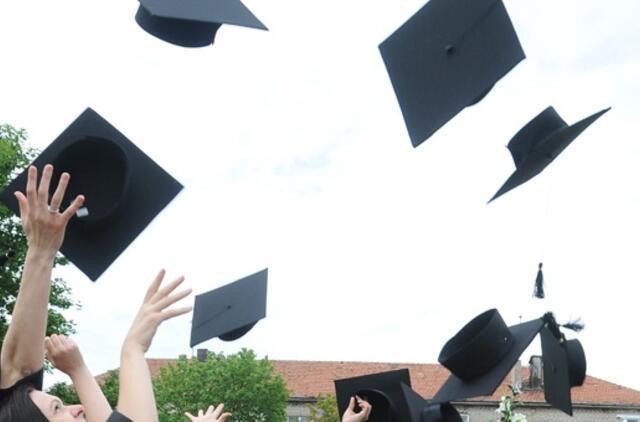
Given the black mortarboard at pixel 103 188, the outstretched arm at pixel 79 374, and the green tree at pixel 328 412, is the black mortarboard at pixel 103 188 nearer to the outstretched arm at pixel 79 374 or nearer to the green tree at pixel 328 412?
the outstretched arm at pixel 79 374

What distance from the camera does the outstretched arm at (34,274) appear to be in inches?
84.6

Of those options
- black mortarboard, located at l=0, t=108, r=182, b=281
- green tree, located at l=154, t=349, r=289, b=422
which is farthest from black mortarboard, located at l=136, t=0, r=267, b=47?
green tree, located at l=154, t=349, r=289, b=422

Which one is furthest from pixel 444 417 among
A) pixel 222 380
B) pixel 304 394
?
pixel 304 394

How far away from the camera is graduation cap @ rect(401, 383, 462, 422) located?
4.45 m

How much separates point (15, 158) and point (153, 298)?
16.9m

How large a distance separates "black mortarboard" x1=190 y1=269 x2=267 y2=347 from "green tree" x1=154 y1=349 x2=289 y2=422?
23289 millimetres

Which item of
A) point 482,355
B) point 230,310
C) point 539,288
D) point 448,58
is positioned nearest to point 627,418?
point 230,310

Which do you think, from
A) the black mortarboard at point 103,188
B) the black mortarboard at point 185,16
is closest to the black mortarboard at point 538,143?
the black mortarboard at point 185,16

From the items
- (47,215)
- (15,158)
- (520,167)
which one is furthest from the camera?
(15,158)

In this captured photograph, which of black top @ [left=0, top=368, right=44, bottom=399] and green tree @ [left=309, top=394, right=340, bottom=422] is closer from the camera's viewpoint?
black top @ [left=0, top=368, right=44, bottom=399]

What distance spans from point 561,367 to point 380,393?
3.20 feet

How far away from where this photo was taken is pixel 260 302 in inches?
246

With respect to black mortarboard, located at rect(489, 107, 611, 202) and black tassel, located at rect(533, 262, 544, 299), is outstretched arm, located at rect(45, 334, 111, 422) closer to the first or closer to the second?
black mortarboard, located at rect(489, 107, 611, 202)

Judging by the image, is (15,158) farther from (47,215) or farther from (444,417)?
(47,215)
